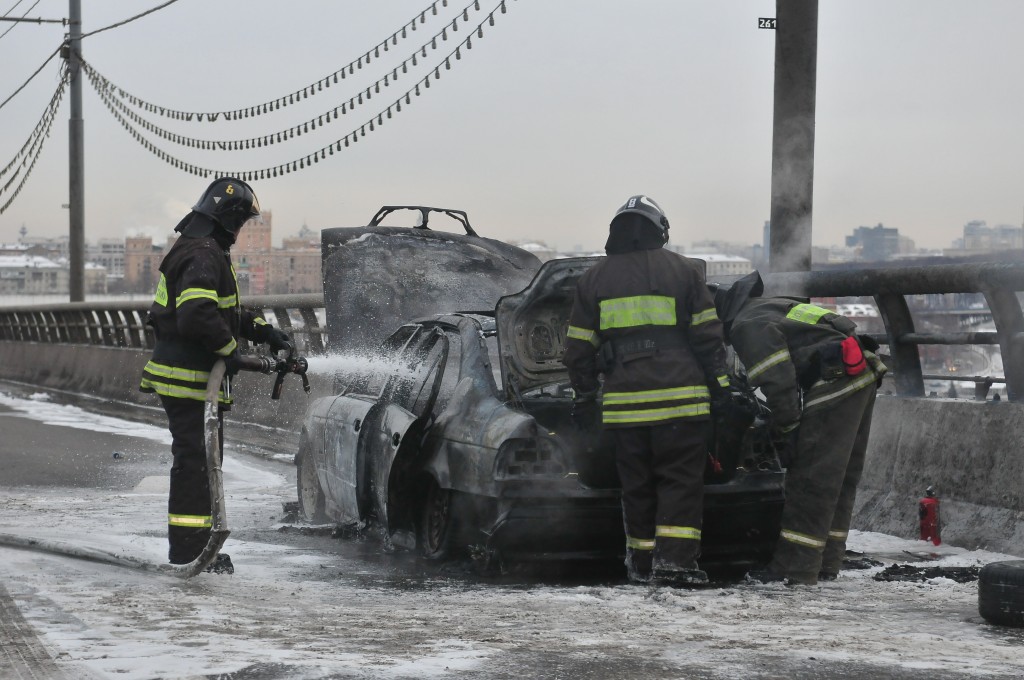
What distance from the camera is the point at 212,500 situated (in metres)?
7.16

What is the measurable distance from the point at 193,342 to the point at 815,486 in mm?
3156

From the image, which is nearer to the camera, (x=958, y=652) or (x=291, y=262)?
(x=958, y=652)

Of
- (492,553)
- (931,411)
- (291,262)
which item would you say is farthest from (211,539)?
(291,262)

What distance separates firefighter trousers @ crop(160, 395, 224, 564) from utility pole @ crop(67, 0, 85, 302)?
25.0m

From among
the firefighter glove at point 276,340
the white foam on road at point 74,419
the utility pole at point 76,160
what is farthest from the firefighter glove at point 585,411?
the utility pole at point 76,160

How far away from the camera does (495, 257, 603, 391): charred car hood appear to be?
7.48 meters

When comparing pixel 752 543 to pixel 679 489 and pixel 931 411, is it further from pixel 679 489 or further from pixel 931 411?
pixel 931 411

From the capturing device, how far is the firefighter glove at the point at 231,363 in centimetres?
741

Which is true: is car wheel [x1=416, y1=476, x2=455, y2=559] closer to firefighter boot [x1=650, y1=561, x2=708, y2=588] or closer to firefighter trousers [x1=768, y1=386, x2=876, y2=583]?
firefighter boot [x1=650, y1=561, x2=708, y2=588]

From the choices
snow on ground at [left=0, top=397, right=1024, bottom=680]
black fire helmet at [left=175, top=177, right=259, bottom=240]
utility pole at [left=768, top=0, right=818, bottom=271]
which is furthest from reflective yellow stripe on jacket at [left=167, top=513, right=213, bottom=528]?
utility pole at [left=768, top=0, right=818, bottom=271]

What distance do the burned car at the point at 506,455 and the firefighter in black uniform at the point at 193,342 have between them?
102 cm

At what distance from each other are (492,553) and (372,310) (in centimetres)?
458

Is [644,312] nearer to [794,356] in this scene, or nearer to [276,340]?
[794,356]

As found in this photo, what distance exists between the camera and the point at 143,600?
6383mm
